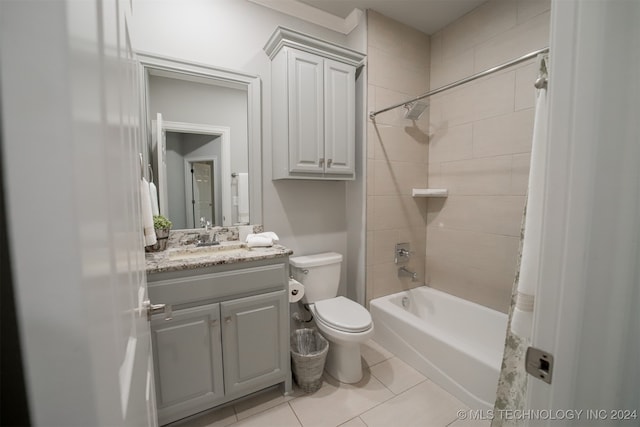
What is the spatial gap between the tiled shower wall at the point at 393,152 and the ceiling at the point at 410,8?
0.06 metres

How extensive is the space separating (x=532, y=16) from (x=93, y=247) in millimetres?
2579

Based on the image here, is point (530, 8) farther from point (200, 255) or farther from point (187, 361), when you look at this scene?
point (187, 361)

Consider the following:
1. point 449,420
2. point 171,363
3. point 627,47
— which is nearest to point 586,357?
point 627,47

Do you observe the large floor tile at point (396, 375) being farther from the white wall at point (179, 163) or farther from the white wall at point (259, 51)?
the white wall at point (179, 163)

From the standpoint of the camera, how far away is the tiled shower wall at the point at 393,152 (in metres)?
2.13

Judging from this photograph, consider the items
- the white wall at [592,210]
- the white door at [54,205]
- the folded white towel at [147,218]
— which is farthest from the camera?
the folded white towel at [147,218]

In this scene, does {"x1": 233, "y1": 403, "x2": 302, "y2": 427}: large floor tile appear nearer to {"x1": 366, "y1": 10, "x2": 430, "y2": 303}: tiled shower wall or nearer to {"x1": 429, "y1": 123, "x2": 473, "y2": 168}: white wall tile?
{"x1": 366, "y1": 10, "x2": 430, "y2": 303}: tiled shower wall

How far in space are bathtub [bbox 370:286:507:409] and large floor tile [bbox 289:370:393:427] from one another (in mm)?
348

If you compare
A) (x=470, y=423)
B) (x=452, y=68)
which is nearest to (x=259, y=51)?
(x=452, y=68)

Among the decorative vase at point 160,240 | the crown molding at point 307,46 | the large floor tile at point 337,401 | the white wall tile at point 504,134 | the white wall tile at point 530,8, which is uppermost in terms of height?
the white wall tile at point 530,8

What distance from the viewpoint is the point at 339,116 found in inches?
77.9

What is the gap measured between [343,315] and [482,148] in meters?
1.66

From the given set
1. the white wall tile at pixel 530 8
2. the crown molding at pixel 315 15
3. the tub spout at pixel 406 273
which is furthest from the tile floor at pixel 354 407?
the crown molding at pixel 315 15

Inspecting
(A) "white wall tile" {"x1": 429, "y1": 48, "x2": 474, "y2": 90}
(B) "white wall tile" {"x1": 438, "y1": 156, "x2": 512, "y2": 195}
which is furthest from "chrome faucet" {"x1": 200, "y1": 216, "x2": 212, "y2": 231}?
(A) "white wall tile" {"x1": 429, "y1": 48, "x2": 474, "y2": 90}
